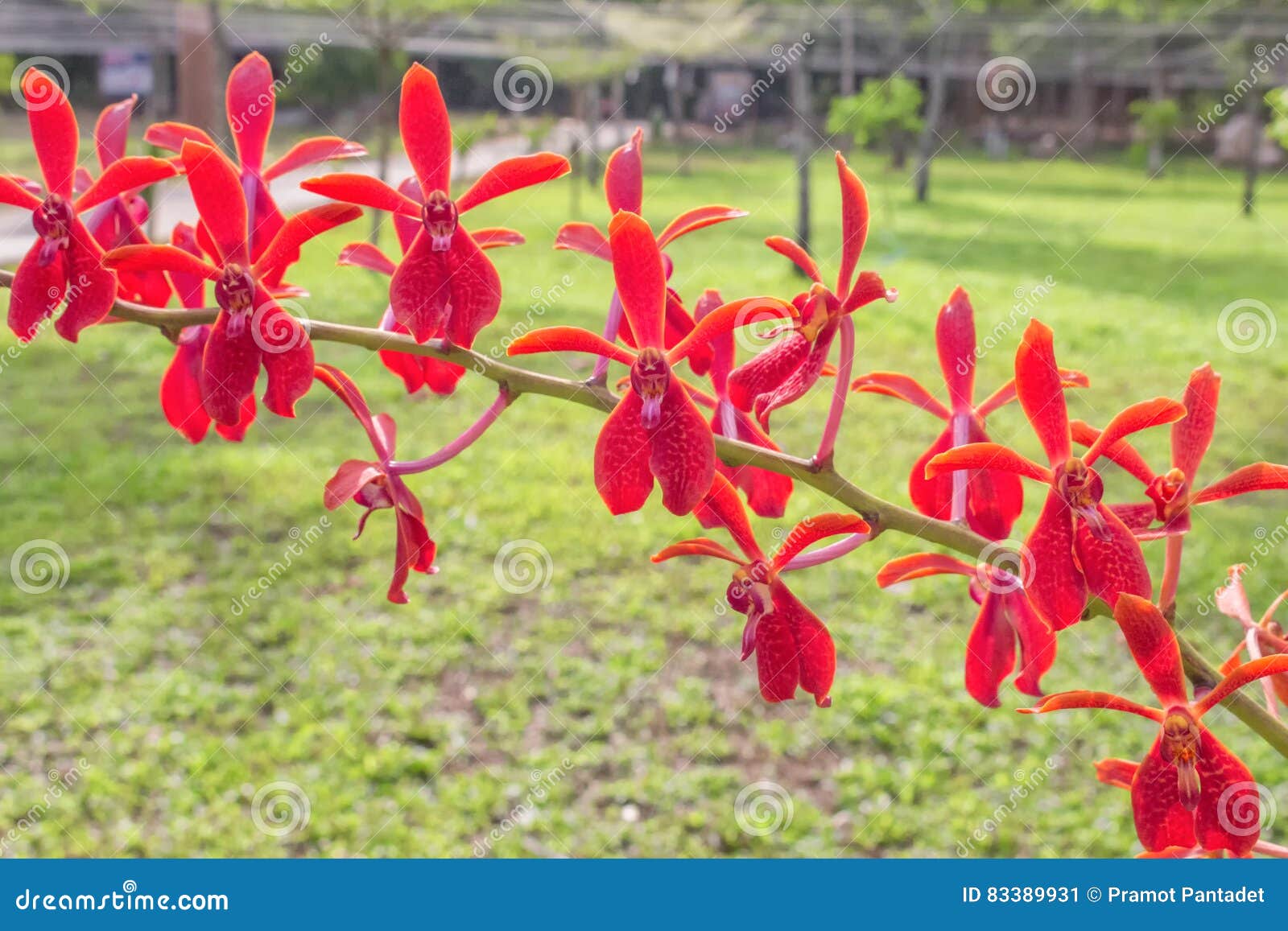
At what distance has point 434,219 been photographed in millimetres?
652

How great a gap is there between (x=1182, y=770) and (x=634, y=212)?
1.39 ft

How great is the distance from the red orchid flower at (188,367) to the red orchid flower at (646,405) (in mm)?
259

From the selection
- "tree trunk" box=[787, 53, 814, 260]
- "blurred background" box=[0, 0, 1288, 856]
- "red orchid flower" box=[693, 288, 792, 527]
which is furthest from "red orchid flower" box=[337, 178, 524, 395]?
"tree trunk" box=[787, 53, 814, 260]

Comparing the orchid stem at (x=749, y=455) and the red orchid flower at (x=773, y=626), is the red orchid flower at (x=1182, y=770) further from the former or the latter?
the red orchid flower at (x=773, y=626)

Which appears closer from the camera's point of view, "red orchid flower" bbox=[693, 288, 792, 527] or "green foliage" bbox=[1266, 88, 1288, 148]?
"red orchid flower" bbox=[693, 288, 792, 527]

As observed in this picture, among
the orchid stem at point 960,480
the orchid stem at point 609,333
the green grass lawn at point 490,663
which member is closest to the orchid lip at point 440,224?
the orchid stem at point 609,333

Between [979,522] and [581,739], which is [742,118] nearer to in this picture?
[581,739]

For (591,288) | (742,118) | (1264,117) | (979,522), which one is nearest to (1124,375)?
(591,288)

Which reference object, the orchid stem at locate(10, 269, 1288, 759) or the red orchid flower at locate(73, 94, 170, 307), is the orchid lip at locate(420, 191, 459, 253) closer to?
the orchid stem at locate(10, 269, 1288, 759)

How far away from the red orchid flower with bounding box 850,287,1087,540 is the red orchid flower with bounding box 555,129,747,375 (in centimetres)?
12

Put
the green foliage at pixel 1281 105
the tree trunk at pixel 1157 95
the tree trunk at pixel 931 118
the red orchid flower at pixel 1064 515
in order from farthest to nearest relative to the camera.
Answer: the tree trunk at pixel 1157 95 < the tree trunk at pixel 931 118 < the green foliage at pixel 1281 105 < the red orchid flower at pixel 1064 515

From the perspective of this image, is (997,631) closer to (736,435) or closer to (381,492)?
(736,435)

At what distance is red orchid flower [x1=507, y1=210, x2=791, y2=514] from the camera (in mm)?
576

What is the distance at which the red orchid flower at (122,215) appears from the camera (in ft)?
2.44
